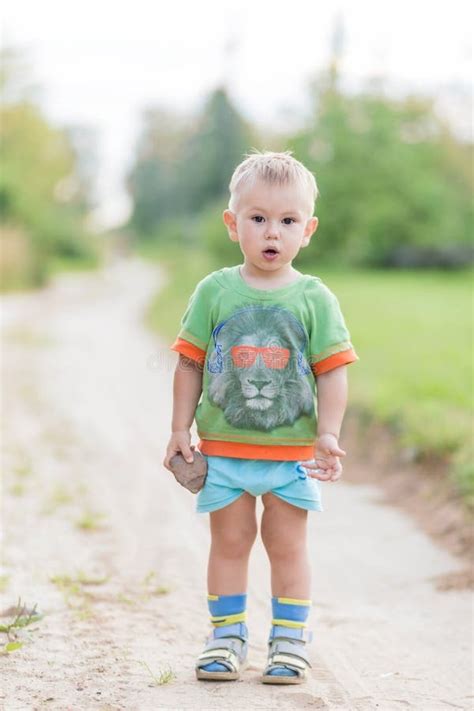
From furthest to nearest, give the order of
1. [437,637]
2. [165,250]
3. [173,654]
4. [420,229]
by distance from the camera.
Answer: [165,250]
[420,229]
[437,637]
[173,654]

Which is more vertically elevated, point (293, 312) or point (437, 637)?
point (293, 312)

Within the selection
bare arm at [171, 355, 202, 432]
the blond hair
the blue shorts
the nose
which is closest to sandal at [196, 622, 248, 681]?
the blue shorts

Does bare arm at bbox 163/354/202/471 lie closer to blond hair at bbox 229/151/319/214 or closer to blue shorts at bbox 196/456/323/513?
blue shorts at bbox 196/456/323/513

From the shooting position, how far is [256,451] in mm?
3334

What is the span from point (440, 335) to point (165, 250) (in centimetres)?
4782

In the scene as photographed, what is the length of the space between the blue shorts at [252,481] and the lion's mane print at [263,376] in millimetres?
128

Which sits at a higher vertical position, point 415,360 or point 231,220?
point 415,360

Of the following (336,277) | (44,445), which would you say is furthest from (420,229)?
(44,445)

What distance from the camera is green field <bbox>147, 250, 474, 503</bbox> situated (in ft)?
23.3

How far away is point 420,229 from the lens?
36.2m

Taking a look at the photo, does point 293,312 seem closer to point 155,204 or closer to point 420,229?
point 420,229

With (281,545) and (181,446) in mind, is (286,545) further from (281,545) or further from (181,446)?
(181,446)

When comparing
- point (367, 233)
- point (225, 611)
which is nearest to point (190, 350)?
point (225, 611)

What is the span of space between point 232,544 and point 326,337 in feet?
2.42
